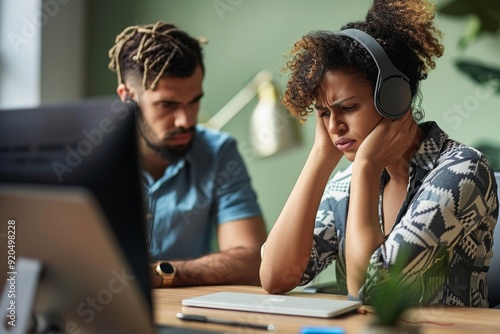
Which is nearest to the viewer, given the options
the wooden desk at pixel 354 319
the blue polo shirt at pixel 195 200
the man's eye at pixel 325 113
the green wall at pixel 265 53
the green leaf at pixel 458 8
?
the wooden desk at pixel 354 319

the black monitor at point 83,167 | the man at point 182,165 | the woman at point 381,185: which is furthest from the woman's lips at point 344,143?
the black monitor at point 83,167

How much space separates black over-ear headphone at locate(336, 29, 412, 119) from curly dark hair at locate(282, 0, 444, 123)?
37 mm

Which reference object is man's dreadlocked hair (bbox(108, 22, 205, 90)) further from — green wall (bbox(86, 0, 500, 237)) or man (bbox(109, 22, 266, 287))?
green wall (bbox(86, 0, 500, 237))

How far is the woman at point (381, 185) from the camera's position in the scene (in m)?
1.47

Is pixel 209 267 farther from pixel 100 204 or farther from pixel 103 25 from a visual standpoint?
pixel 103 25

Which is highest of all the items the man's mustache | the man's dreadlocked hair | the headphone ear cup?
the headphone ear cup

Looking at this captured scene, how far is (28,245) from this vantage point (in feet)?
3.06

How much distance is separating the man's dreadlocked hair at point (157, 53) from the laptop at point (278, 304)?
3.12ft

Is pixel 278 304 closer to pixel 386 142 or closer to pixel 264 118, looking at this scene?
pixel 386 142

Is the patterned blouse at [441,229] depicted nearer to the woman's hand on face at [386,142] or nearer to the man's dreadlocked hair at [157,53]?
the woman's hand on face at [386,142]

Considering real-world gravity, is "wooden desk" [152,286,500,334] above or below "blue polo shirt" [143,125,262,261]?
above

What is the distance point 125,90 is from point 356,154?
0.95 metres

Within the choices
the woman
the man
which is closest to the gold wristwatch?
the woman

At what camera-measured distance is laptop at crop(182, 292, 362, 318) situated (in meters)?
1.24
